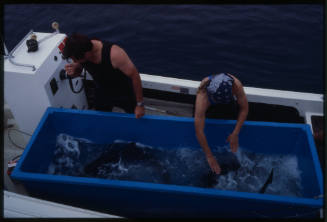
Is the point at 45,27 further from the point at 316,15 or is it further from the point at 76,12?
the point at 316,15

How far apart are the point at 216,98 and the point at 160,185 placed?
815 millimetres

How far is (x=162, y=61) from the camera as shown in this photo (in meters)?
5.41

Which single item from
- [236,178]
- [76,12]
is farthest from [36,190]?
[76,12]

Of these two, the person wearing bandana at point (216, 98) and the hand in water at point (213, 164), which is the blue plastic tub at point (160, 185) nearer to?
the person wearing bandana at point (216, 98)

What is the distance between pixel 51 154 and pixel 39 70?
890 millimetres

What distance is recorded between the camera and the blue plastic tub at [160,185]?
2.16 meters

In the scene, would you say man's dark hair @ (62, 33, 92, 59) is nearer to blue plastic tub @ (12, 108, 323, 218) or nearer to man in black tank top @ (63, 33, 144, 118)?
man in black tank top @ (63, 33, 144, 118)

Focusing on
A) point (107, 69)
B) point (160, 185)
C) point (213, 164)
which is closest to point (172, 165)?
point (213, 164)

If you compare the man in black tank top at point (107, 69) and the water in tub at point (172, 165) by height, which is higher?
the man in black tank top at point (107, 69)

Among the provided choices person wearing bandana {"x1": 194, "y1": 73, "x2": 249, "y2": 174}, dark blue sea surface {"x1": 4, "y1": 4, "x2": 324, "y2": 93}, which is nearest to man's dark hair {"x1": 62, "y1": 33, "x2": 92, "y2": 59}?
person wearing bandana {"x1": 194, "y1": 73, "x2": 249, "y2": 174}

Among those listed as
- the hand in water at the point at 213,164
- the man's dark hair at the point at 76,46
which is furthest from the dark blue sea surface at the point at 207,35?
the man's dark hair at the point at 76,46

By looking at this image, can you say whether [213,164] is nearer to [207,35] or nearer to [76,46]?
[76,46]

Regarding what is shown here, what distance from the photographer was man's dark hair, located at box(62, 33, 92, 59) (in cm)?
223

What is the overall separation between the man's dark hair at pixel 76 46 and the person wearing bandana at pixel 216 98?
1.00 meters
